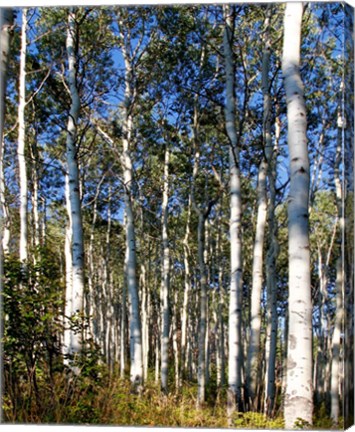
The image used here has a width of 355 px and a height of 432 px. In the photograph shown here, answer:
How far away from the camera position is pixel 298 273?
12.2 ft

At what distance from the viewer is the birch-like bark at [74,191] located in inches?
212

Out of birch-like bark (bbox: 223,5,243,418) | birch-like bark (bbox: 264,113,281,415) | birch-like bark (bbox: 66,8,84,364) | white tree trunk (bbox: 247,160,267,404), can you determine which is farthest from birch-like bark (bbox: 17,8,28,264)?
birch-like bark (bbox: 264,113,281,415)

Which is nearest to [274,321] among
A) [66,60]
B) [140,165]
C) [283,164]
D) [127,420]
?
[283,164]

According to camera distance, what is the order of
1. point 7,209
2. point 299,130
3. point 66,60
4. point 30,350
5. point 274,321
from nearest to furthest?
point 299,130, point 30,350, point 66,60, point 7,209, point 274,321

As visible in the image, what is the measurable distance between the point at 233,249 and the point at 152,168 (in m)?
2.44

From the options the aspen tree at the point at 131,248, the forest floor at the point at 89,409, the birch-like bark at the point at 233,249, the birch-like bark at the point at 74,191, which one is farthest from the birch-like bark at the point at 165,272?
the forest floor at the point at 89,409

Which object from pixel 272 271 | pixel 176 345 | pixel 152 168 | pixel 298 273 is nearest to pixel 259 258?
pixel 272 271

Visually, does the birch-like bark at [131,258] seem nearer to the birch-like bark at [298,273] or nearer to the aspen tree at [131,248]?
the aspen tree at [131,248]

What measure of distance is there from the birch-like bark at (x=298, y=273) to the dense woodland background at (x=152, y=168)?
0.05 m

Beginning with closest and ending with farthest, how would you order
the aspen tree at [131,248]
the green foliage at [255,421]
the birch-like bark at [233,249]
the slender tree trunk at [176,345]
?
1. the green foliage at [255,421]
2. the birch-like bark at [233,249]
3. the aspen tree at [131,248]
4. the slender tree trunk at [176,345]

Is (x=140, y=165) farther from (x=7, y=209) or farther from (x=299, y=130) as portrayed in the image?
(x=299, y=130)

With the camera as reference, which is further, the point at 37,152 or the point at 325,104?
the point at 37,152

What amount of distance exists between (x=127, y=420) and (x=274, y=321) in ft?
12.3

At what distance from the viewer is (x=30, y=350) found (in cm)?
428
